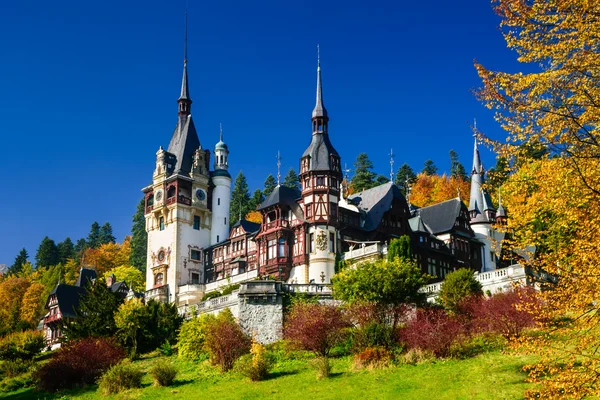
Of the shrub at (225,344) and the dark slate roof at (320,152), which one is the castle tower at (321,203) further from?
the shrub at (225,344)

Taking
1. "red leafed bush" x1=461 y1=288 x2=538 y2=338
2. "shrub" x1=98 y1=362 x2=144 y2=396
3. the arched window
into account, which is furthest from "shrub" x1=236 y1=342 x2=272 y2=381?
the arched window

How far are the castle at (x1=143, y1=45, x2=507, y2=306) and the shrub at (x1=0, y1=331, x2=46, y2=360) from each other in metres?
15.7

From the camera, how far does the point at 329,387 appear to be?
29562 millimetres

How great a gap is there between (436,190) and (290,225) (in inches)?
1495

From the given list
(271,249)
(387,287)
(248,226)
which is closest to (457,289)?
(387,287)

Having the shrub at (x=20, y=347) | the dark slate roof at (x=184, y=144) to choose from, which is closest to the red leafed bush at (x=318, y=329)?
the shrub at (x=20, y=347)

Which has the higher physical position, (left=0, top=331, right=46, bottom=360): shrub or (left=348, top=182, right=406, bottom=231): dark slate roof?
(left=348, top=182, right=406, bottom=231): dark slate roof

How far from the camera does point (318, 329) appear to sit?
36.4m

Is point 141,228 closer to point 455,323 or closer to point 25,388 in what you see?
point 25,388

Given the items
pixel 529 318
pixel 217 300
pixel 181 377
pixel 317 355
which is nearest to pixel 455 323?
pixel 529 318

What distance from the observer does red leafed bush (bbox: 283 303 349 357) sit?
36.4 m

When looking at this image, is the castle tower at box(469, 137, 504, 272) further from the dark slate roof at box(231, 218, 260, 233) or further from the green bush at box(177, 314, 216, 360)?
the green bush at box(177, 314, 216, 360)

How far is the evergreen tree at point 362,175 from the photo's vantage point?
96469mm

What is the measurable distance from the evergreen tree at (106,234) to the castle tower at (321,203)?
72.2 meters
